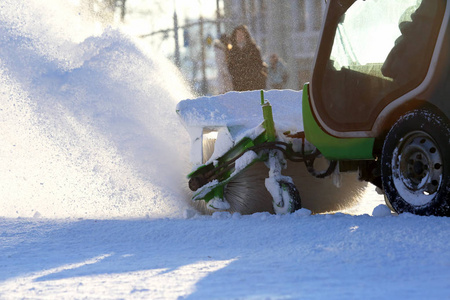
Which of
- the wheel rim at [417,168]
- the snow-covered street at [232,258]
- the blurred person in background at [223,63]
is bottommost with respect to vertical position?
the snow-covered street at [232,258]

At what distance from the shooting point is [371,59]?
6.09 m

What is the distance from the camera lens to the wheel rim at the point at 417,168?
546 cm

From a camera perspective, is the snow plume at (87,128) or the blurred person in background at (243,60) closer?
the snow plume at (87,128)

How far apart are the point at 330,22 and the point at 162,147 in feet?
7.22

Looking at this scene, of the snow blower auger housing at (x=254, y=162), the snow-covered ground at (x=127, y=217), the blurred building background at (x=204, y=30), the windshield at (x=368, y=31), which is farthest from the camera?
the blurred building background at (x=204, y=30)

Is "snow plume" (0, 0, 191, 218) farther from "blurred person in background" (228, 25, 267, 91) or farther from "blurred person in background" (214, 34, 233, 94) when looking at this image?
"blurred person in background" (214, 34, 233, 94)

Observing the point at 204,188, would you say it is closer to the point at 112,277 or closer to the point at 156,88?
the point at 156,88

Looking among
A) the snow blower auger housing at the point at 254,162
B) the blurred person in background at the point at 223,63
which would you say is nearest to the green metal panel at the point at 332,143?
the snow blower auger housing at the point at 254,162

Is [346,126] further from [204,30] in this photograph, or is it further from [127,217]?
[204,30]

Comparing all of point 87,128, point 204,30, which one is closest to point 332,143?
point 87,128

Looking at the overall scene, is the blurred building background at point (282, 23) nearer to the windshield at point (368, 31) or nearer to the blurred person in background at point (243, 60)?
the blurred person in background at point (243, 60)

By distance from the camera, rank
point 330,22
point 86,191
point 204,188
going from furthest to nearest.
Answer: point 86,191 < point 204,188 < point 330,22

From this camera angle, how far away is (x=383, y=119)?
19.6 feet

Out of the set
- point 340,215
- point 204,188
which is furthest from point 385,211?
point 204,188
